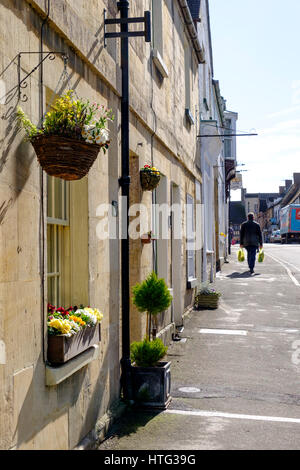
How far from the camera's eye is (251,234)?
62.8ft

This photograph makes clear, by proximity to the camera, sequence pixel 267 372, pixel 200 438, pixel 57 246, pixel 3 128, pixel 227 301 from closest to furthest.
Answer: pixel 3 128 < pixel 57 246 < pixel 200 438 < pixel 267 372 < pixel 227 301

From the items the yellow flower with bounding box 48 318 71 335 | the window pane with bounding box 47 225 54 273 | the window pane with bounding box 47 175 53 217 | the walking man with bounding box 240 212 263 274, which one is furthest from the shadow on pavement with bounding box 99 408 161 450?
the walking man with bounding box 240 212 263 274

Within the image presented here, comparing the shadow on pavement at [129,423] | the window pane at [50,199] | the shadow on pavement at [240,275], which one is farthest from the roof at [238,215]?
the window pane at [50,199]

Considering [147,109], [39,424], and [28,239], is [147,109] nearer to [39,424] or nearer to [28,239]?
[28,239]

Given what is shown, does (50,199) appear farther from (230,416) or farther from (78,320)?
(230,416)

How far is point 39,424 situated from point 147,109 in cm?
490

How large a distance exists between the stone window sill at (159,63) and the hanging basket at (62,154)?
4661 millimetres

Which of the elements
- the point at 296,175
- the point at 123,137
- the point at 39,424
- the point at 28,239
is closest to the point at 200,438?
the point at 39,424

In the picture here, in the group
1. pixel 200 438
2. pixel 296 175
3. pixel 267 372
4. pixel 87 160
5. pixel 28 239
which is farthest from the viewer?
pixel 296 175

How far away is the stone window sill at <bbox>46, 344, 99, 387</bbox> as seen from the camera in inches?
152

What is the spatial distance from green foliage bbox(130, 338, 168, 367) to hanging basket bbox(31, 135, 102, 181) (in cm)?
264

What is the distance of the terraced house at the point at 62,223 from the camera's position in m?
3.42

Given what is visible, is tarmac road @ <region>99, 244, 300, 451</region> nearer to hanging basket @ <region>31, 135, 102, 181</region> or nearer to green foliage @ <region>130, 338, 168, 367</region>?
green foliage @ <region>130, 338, 168, 367</region>

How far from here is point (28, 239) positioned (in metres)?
3.68
